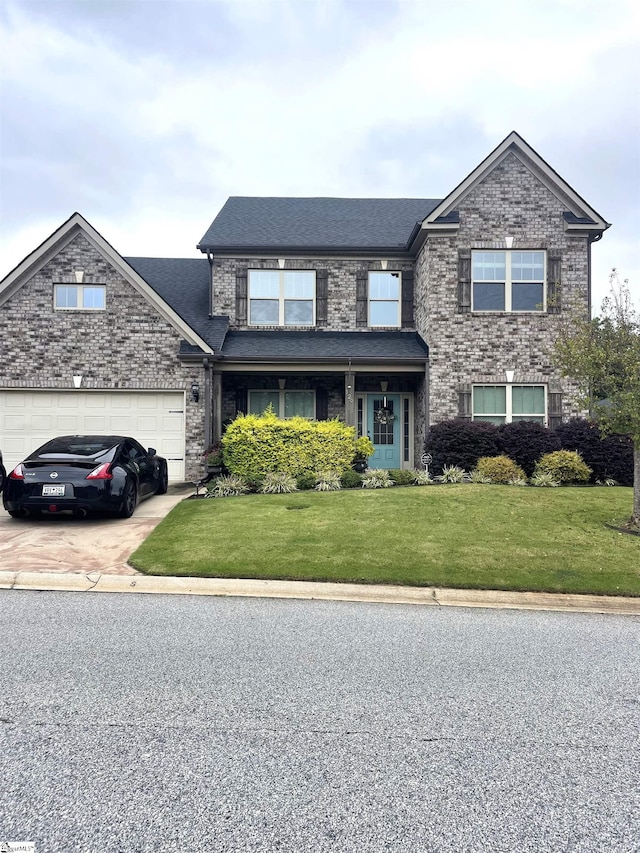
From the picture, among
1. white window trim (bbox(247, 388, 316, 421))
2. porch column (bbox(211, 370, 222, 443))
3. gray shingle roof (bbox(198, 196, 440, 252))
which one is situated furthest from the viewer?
white window trim (bbox(247, 388, 316, 421))

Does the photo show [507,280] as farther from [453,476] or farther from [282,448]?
[282,448]

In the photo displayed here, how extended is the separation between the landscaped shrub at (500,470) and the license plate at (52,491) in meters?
9.15

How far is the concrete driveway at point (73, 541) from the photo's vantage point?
21.8 ft

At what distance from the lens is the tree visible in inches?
333

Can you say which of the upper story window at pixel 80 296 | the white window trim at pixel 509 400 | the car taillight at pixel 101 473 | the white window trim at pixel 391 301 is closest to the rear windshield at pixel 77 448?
the car taillight at pixel 101 473

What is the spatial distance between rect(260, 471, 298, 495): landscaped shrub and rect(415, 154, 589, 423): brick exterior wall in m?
5.05

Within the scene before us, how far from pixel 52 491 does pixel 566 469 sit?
11.2 metres

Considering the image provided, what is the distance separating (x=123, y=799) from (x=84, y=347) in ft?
44.3

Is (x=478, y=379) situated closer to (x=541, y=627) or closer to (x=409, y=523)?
(x=409, y=523)

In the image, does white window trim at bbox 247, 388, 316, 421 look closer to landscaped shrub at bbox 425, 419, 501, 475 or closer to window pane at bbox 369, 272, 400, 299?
window pane at bbox 369, 272, 400, 299

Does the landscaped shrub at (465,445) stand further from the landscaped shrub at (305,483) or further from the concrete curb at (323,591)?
the concrete curb at (323,591)

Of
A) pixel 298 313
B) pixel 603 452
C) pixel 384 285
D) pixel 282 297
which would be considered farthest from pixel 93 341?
pixel 603 452

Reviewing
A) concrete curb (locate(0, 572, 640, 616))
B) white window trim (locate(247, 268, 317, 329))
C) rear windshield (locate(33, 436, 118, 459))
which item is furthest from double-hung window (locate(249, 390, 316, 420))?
concrete curb (locate(0, 572, 640, 616))

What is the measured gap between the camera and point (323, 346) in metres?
15.7
